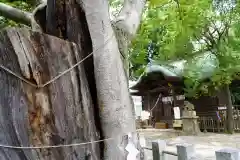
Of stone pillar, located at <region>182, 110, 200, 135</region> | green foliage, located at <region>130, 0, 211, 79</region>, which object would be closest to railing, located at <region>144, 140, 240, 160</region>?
green foliage, located at <region>130, 0, 211, 79</region>

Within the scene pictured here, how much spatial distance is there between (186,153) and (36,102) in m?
1.91

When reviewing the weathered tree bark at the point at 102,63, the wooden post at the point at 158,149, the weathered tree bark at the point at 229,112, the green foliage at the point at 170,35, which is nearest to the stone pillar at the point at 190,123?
the weathered tree bark at the point at 229,112

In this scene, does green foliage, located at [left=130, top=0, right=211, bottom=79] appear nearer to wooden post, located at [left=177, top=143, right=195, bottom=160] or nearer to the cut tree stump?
wooden post, located at [left=177, top=143, right=195, bottom=160]

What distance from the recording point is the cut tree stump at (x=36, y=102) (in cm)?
139

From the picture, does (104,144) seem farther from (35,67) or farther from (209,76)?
(209,76)

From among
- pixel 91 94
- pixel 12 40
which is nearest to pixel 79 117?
pixel 91 94

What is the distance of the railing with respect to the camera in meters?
2.17

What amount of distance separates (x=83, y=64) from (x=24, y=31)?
1.44ft

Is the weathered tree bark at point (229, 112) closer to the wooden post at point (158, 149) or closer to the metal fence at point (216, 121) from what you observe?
the metal fence at point (216, 121)

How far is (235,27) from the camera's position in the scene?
1060 centimetres

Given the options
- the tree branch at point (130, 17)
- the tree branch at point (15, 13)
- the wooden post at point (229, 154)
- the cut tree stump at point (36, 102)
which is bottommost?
the wooden post at point (229, 154)

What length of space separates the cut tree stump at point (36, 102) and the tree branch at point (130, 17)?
0.63 meters

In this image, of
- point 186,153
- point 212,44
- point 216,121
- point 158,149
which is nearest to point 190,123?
point 216,121

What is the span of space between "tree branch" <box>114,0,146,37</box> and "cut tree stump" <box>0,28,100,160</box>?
2.08 feet
